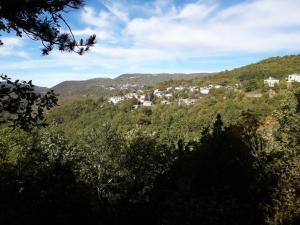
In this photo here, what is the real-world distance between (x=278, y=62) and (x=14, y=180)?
633ft

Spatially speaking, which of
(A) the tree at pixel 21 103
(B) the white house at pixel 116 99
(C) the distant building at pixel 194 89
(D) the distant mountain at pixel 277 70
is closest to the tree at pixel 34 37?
(A) the tree at pixel 21 103

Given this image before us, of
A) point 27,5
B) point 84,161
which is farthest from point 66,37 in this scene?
point 84,161

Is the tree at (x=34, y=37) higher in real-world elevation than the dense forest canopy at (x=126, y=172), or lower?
higher

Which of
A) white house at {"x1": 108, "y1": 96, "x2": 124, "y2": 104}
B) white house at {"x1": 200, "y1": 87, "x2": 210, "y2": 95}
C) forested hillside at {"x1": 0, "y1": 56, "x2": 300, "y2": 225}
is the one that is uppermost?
forested hillside at {"x1": 0, "y1": 56, "x2": 300, "y2": 225}

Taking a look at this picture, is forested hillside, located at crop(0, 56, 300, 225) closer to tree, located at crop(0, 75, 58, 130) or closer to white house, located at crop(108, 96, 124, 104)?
tree, located at crop(0, 75, 58, 130)

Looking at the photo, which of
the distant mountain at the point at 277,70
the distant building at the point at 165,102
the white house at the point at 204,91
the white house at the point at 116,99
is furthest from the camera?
the white house at the point at 116,99

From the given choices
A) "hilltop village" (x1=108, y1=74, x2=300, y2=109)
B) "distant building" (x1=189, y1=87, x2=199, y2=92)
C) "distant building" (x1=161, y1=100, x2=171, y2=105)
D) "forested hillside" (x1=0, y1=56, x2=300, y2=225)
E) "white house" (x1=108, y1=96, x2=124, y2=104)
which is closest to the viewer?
"forested hillside" (x1=0, y1=56, x2=300, y2=225)

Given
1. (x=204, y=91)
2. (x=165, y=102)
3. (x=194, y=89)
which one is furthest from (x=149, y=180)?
(x=194, y=89)

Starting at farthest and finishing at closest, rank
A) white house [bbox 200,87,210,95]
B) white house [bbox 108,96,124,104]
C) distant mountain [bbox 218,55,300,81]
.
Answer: white house [bbox 108,96,124,104] → white house [bbox 200,87,210,95] → distant mountain [bbox 218,55,300,81]

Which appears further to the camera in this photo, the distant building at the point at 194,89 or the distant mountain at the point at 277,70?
the distant building at the point at 194,89

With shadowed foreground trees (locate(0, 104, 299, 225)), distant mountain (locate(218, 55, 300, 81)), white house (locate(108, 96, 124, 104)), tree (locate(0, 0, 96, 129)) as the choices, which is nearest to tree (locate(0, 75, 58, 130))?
tree (locate(0, 0, 96, 129))

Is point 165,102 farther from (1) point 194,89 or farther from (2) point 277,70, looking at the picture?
(2) point 277,70

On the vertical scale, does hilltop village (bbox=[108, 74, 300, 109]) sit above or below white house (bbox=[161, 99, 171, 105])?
above

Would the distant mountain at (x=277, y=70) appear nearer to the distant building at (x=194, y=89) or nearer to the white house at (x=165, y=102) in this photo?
the distant building at (x=194, y=89)
